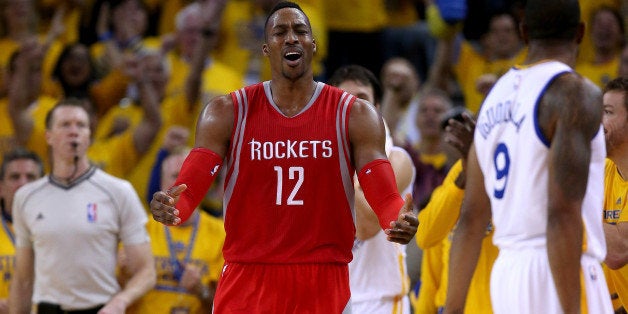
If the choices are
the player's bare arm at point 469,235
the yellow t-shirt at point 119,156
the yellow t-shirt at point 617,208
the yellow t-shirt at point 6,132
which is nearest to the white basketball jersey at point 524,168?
the player's bare arm at point 469,235

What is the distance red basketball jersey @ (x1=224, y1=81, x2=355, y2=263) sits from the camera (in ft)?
17.2

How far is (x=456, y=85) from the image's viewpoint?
474 inches

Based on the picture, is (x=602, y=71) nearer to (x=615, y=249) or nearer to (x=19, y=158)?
(x=615, y=249)

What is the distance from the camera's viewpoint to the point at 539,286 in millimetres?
4703

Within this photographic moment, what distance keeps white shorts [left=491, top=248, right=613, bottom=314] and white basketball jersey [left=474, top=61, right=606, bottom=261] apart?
0.06 m

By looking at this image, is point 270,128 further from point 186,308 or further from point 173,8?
point 173,8

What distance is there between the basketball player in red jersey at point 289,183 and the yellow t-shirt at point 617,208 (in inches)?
70.1

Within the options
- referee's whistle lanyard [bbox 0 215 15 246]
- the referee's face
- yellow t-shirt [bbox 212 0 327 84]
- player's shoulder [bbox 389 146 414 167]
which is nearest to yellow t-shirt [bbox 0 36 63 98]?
yellow t-shirt [bbox 212 0 327 84]

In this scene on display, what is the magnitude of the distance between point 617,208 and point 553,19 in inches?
76.1

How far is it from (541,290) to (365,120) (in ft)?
4.02

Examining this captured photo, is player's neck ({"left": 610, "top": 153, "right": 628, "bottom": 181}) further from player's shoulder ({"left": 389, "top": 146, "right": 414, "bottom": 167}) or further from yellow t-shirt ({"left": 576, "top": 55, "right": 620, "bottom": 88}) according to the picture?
yellow t-shirt ({"left": 576, "top": 55, "right": 620, "bottom": 88})

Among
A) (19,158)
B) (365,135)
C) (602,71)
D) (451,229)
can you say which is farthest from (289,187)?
(602,71)

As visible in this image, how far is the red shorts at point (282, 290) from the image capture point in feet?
17.0

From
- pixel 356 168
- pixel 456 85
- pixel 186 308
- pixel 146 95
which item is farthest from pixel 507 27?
pixel 356 168
